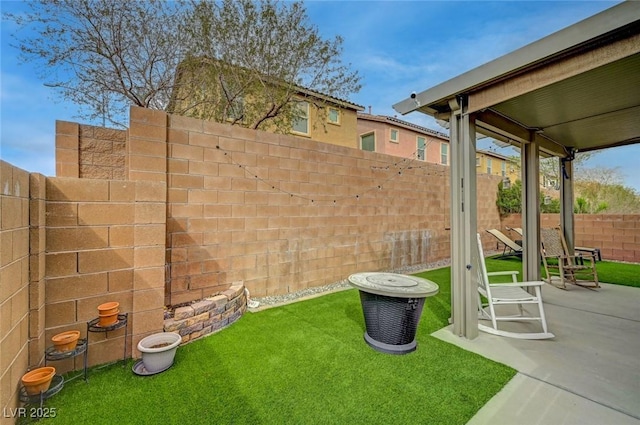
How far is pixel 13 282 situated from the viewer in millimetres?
1884

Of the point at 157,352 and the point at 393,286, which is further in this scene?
the point at 393,286

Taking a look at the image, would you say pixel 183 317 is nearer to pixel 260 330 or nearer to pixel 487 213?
pixel 260 330

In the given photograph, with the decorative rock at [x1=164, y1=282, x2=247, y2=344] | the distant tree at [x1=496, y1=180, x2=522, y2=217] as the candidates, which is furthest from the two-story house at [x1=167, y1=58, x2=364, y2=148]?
the distant tree at [x1=496, y1=180, x2=522, y2=217]

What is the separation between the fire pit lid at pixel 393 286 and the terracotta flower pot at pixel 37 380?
98.8 inches

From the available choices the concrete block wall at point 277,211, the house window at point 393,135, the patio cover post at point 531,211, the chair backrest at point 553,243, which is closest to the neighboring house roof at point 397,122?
the house window at point 393,135

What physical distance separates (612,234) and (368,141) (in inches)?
443

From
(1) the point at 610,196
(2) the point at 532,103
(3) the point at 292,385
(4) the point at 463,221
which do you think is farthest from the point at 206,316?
(1) the point at 610,196

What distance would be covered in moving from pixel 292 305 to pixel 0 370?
3.11m

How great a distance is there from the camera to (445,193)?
26.2 ft

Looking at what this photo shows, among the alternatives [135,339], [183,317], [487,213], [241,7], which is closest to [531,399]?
[183,317]

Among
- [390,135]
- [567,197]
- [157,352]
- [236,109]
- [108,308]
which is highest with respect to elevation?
[390,135]

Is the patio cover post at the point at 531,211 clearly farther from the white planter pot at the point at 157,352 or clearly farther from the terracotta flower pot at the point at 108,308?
the terracotta flower pot at the point at 108,308

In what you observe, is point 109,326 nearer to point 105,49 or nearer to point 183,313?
point 183,313

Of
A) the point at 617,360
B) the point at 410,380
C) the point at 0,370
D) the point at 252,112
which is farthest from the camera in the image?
the point at 252,112
